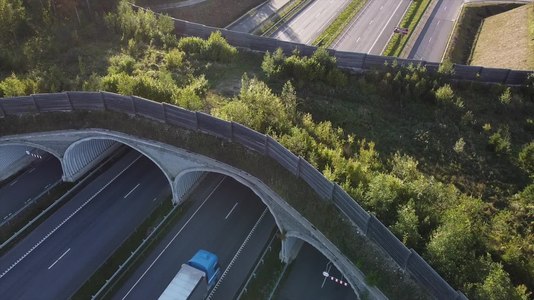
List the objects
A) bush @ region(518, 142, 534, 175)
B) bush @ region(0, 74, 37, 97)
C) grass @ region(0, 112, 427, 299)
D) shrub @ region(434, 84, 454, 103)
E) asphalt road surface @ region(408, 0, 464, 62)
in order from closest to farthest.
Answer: grass @ region(0, 112, 427, 299) → bush @ region(518, 142, 534, 175) → bush @ region(0, 74, 37, 97) → shrub @ region(434, 84, 454, 103) → asphalt road surface @ region(408, 0, 464, 62)

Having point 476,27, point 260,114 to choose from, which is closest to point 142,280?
point 260,114

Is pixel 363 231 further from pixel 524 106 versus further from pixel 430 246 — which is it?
pixel 524 106

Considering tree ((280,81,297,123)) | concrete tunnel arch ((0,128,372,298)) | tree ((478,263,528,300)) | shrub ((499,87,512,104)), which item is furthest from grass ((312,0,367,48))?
tree ((478,263,528,300))

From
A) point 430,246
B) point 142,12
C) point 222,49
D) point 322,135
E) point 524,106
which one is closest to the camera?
point 430,246

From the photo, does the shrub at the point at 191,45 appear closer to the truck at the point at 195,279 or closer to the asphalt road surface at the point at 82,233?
the asphalt road surface at the point at 82,233

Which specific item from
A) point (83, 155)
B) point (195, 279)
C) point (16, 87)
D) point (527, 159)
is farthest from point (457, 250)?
point (16, 87)

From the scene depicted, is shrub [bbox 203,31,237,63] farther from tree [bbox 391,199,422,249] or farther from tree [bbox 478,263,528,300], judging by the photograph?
tree [bbox 478,263,528,300]
